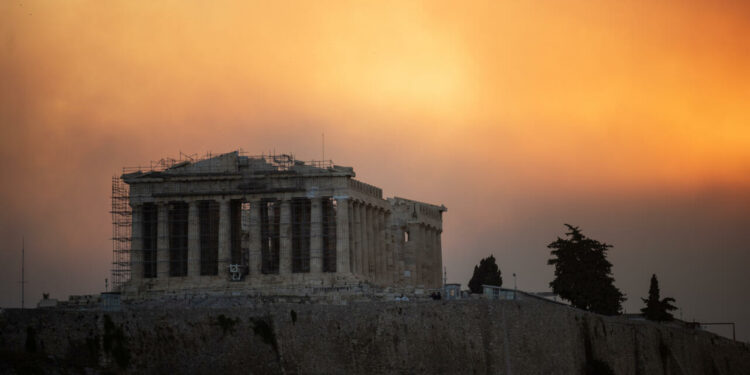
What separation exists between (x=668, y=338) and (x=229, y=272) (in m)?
31.7

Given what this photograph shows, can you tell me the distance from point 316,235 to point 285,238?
205 cm

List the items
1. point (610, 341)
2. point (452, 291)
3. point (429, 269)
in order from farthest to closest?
1. point (429, 269)
2. point (610, 341)
3. point (452, 291)

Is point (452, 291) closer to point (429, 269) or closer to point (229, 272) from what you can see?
point (229, 272)

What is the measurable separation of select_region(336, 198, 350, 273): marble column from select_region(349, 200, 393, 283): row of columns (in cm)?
142

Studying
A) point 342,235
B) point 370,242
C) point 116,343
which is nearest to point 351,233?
point 342,235

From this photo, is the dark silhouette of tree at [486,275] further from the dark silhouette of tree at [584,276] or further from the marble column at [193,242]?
the marble column at [193,242]

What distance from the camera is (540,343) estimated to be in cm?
10444

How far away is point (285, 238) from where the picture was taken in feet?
380

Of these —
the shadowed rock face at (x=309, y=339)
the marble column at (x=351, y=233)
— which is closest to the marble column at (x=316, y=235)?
the marble column at (x=351, y=233)

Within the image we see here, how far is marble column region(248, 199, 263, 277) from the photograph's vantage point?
11575 cm

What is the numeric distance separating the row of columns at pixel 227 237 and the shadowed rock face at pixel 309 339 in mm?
15539

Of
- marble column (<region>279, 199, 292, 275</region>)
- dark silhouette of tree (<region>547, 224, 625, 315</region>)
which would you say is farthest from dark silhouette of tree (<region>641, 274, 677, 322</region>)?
marble column (<region>279, 199, 292, 275</region>)

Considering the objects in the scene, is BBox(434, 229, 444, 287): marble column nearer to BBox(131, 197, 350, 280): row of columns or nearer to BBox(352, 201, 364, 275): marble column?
BBox(352, 201, 364, 275): marble column

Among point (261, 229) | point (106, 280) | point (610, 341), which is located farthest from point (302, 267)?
point (610, 341)
